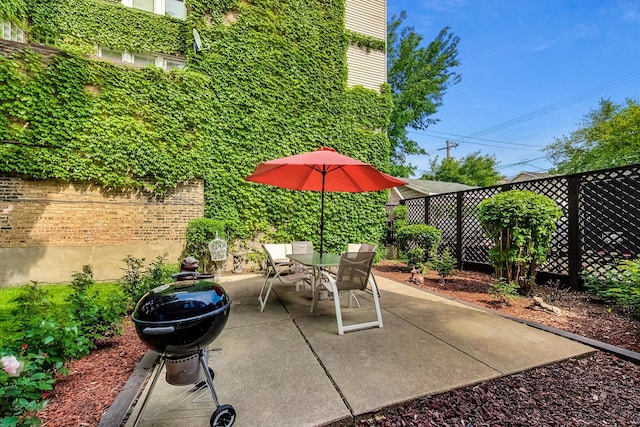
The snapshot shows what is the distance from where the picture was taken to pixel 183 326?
1554mm

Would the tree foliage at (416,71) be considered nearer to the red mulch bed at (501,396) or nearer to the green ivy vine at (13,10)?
the green ivy vine at (13,10)

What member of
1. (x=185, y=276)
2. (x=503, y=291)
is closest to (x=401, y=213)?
(x=503, y=291)

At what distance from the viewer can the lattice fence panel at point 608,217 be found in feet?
13.8

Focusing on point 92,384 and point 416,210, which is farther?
point 416,210

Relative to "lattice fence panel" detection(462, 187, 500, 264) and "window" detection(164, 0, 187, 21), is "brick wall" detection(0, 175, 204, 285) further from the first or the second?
"lattice fence panel" detection(462, 187, 500, 264)

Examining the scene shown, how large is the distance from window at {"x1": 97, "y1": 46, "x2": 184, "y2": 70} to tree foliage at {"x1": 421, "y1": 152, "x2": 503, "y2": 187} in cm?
2693

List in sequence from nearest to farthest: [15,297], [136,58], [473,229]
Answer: [15,297], [473,229], [136,58]

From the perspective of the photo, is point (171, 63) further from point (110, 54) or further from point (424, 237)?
point (424, 237)

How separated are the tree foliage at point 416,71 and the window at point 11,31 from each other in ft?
48.2

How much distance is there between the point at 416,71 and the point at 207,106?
1396 cm

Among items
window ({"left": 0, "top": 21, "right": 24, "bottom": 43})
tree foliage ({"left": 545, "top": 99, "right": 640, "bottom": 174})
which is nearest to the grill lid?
window ({"left": 0, "top": 21, "right": 24, "bottom": 43})

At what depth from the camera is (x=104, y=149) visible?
18.5 ft

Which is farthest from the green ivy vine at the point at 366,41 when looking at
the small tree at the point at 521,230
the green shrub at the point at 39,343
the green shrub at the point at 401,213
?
the green shrub at the point at 39,343

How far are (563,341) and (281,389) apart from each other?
2.84m
